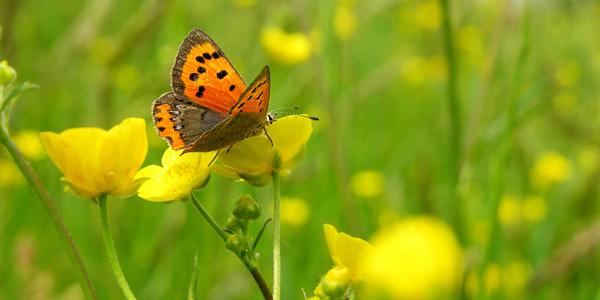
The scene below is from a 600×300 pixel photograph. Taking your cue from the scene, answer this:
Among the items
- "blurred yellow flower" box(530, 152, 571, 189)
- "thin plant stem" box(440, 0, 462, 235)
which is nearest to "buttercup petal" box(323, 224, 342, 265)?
"thin plant stem" box(440, 0, 462, 235)

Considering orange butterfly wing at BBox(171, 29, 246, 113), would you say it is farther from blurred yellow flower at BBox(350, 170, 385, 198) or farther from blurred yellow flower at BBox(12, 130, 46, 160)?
blurred yellow flower at BBox(350, 170, 385, 198)

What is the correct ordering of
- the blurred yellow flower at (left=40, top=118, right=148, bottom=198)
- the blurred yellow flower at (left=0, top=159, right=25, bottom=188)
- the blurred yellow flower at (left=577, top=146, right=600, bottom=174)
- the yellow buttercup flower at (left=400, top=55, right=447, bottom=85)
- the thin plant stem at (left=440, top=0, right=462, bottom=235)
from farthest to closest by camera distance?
the yellow buttercup flower at (left=400, top=55, right=447, bottom=85) < the blurred yellow flower at (left=577, top=146, right=600, bottom=174) < the blurred yellow flower at (left=0, top=159, right=25, bottom=188) < the thin plant stem at (left=440, top=0, right=462, bottom=235) < the blurred yellow flower at (left=40, top=118, right=148, bottom=198)

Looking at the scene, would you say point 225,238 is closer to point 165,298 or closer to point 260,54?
point 165,298

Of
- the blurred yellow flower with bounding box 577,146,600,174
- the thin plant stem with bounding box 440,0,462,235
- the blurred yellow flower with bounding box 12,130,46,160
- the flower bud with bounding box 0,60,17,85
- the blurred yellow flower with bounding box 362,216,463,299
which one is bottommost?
the blurred yellow flower with bounding box 577,146,600,174

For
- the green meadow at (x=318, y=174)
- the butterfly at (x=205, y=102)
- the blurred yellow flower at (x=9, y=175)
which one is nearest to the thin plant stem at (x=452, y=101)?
the green meadow at (x=318, y=174)

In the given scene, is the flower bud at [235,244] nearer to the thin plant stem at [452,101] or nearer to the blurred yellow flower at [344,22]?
the thin plant stem at [452,101]
